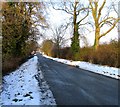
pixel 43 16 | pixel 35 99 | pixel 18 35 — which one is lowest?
pixel 35 99

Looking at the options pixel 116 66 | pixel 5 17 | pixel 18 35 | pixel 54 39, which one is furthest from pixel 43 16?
pixel 54 39

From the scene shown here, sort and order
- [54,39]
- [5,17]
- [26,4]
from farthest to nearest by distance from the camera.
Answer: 1. [54,39]
2. [26,4]
3. [5,17]

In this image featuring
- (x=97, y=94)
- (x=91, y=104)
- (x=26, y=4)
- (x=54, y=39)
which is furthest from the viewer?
(x=54, y=39)

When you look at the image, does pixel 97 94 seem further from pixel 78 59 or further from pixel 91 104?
pixel 78 59

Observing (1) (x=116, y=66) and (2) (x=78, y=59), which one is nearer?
(1) (x=116, y=66)

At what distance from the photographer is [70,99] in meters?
10.1

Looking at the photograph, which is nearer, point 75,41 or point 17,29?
point 17,29

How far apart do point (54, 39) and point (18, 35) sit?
208 ft

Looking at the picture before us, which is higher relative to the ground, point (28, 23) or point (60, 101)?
point (28, 23)

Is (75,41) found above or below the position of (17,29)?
below

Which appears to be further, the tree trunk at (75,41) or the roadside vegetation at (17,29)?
the tree trunk at (75,41)

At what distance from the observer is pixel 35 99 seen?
10.2 meters

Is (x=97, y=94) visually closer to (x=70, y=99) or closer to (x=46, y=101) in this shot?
(x=70, y=99)

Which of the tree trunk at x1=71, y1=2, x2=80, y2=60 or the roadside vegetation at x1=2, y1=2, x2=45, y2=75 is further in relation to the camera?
the tree trunk at x1=71, y1=2, x2=80, y2=60
